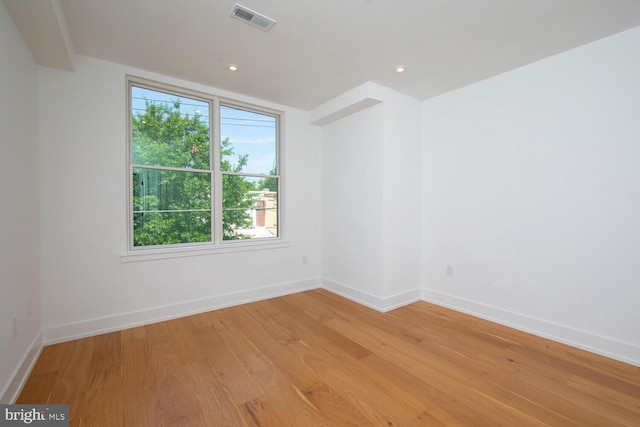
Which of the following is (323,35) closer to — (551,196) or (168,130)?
(168,130)

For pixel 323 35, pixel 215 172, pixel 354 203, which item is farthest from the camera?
pixel 354 203

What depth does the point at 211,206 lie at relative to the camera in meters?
3.18

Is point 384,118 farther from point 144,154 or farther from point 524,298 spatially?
point 144,154

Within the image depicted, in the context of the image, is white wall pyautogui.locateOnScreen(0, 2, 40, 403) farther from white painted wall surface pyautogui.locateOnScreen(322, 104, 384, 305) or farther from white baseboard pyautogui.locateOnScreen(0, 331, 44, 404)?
white painted wall surface pyautogui.locateOnScreen(322, 104, 384, 305)

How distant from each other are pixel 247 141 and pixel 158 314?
2.25 m

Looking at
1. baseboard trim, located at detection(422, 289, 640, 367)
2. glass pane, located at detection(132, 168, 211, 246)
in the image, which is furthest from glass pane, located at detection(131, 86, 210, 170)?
baseboard trim, located at detection(422, 289, 640, 367)

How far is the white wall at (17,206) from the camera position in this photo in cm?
160

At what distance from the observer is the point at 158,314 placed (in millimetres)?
2754

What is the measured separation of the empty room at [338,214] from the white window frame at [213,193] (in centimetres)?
3

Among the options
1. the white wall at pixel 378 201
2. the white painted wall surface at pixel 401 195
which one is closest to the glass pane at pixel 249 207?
the white wall at pixel 378 201

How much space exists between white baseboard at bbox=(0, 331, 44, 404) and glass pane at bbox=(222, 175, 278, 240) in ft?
5.80

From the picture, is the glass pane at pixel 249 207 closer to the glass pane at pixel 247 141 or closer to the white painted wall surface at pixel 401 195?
the glass pane at pixel 247 141

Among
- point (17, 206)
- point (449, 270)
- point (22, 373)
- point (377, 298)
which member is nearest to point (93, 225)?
point (17, 206)

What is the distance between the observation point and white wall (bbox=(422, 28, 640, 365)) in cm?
207
